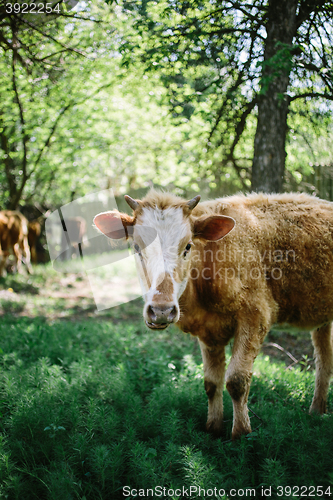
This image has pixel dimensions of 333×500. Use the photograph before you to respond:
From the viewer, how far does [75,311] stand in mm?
8852

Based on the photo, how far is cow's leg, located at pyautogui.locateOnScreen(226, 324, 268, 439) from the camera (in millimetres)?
3221

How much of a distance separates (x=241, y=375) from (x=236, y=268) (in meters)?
1.02

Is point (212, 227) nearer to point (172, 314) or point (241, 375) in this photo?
point (172, 314)

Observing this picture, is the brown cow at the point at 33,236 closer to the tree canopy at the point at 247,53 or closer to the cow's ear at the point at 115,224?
the tree canopy at the point at 247,53

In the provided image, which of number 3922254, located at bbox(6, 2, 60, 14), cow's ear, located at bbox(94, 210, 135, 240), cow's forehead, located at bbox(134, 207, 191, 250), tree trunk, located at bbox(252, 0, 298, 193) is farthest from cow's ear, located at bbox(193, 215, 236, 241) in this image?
number 3922254, located at bbox(6, 2, 60, 14)

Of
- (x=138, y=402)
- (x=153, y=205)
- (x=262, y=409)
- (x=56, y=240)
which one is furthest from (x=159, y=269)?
(x=56, y=240)

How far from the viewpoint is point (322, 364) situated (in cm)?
416

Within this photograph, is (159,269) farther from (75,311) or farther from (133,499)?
(75,311)

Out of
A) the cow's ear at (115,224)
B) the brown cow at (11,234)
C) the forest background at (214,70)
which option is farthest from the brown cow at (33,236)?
the cow's ear at (115,224)

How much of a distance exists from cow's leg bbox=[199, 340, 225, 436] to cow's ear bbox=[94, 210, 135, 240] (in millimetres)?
1541

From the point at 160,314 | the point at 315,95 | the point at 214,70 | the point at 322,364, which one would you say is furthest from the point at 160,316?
the point at 214,70

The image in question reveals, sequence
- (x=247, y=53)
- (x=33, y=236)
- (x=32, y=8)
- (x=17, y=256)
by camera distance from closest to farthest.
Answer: (x=32, y=8), (x=247, y=53), (x=17, y=256), (x=33, y=236)

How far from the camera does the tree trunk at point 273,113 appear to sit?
528cm

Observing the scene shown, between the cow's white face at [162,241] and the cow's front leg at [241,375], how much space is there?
806 mm
